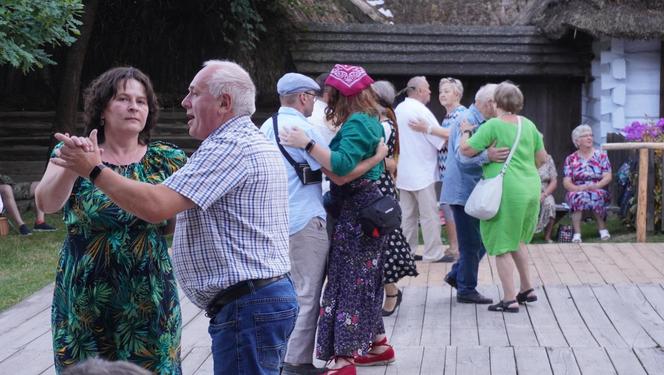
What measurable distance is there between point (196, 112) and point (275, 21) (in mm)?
11776

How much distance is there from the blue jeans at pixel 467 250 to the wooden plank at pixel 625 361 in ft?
5.43

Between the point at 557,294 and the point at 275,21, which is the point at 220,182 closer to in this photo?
the point at 557,294

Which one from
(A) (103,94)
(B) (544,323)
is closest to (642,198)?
(B) (544,323)

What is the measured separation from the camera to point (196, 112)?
3771mm

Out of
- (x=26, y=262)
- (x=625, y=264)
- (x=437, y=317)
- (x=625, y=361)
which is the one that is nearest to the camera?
(x=625, y=361)

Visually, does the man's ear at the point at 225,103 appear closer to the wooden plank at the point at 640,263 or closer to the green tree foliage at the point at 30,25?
the wooden plank at the point at 640,263

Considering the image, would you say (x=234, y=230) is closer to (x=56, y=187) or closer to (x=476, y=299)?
(x=56, y=187)

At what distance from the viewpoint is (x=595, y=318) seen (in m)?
7.35

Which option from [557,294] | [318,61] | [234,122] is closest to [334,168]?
[234,122]

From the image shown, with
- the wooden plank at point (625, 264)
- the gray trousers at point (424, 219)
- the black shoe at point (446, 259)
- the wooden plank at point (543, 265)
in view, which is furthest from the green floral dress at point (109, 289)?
the black shoe at point (446, 259)

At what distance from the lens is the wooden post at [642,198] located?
11.1 m

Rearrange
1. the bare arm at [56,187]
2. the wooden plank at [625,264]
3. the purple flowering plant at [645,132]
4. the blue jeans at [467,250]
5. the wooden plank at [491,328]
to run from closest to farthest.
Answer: the bare arm at [56,187] < the wooden plank at [491,328] < the blue jeans at [467,250] < the wooden plank at [625,264] < the purple flowering plant at [645,132]

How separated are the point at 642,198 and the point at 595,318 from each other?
13.8 ft

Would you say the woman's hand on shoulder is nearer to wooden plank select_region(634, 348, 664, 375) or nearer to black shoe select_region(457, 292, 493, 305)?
wooden plank select_region(634, 348, 664, 375)
